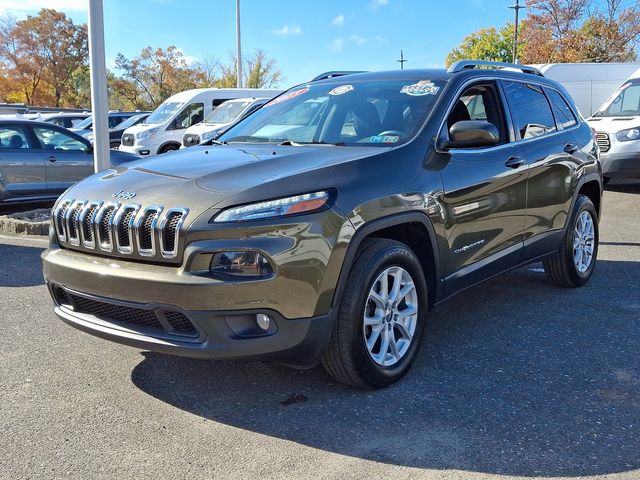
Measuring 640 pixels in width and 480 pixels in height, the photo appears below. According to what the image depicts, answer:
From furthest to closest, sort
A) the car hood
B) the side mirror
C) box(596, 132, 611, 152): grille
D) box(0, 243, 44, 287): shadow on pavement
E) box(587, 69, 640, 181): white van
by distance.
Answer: box(596, 132, 611, 152): grille, box(587, 69, 640, 181): white van, box(0, 243, 44, 287): shadow on pavement, the side mirror, the car hood

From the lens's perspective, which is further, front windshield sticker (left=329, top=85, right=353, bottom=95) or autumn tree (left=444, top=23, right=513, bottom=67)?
autumn tree (left=444, top=23, right=513, bottom=67)

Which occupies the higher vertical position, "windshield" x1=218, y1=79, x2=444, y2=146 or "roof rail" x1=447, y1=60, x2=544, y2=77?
"roof rail" x1=447, y1=60, x2=544, y2=77

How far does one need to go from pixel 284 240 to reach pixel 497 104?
247 centimetres

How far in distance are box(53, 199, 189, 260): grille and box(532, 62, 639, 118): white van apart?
14509mm

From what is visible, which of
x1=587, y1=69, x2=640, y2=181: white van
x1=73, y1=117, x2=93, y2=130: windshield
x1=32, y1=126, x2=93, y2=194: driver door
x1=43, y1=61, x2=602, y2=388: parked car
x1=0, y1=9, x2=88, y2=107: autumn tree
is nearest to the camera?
x1=43, y1=61, x2=602, y2=388: parked car

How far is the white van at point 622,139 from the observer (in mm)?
11336

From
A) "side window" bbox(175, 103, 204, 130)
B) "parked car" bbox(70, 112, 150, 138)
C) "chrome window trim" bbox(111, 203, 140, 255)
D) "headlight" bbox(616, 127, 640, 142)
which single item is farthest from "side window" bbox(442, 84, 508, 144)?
"parked car" bbox(70, 112, 150, 138)

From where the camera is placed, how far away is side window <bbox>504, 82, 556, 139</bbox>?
192 inches

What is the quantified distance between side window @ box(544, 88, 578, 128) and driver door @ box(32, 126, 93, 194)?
7.76 metres

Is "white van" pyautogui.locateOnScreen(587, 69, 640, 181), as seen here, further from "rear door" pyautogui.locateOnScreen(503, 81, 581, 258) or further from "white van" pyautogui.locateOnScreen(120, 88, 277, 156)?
"white van" pyautogui.locateOnScreen(120, 88, 277, 156)

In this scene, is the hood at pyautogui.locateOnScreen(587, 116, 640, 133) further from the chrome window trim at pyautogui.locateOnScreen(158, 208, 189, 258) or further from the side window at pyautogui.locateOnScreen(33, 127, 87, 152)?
the chrome window trim at pyautogui.locateOnScreen(158, 208, 189, 258)

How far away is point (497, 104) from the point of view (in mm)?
4734

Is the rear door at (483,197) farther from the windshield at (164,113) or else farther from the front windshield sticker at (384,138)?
the windshield at (164,113)

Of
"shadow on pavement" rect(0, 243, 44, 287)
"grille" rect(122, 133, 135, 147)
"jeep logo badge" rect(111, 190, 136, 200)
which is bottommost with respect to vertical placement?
"shadow on pavement" rect(0, 243, 44, 287)
